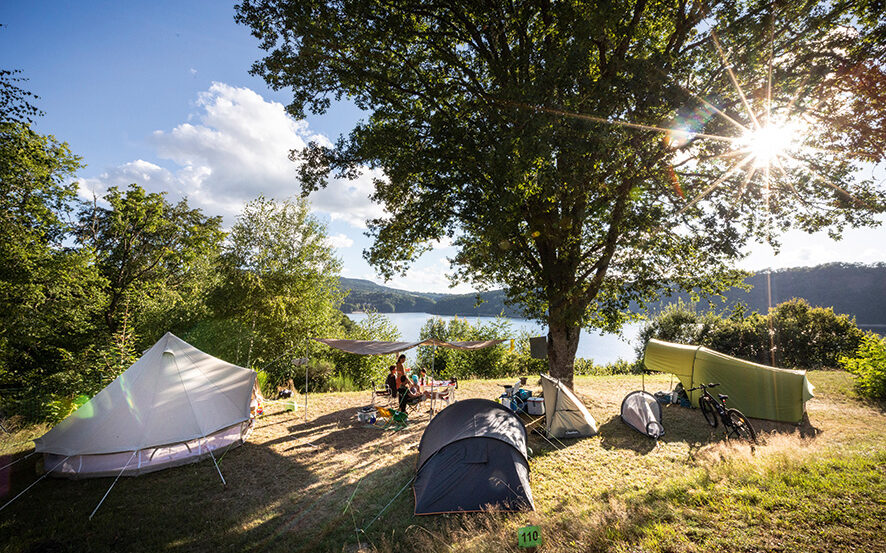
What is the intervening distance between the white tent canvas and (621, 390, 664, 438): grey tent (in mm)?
10150

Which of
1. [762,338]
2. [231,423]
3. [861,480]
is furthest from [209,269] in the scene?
[762,338]

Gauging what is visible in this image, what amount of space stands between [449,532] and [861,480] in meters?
5.75

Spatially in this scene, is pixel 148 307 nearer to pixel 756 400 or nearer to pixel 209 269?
pixel 209 269

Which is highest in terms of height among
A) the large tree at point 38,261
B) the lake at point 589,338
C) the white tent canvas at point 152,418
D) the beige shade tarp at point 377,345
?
the large tree at point 38,261

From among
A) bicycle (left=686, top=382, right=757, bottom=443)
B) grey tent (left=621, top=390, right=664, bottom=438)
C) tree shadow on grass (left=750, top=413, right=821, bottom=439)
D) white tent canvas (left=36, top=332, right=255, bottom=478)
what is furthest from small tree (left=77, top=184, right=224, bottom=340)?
tree shadow on grass (left=750, top=413, right=821, bottom=439)

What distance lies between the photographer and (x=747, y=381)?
10.2 m

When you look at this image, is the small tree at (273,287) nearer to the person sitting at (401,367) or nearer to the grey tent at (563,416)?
the person sitting at (401,367)

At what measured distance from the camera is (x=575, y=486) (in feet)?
20.6

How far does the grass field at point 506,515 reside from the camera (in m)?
4.09

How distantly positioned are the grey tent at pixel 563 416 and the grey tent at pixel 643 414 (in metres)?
1.23

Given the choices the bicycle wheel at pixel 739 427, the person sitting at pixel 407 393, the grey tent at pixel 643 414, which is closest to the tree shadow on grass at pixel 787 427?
the bicycle wheel at pixel 739 427

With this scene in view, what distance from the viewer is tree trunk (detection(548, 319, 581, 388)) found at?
1095cm

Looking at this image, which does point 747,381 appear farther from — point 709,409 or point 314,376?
point 314,376

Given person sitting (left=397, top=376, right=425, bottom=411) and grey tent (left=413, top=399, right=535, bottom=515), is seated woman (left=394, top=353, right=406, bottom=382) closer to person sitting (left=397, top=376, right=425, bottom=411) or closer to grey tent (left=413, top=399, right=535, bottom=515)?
person sitting (left=397, top=376, right=425, bottom=411)
